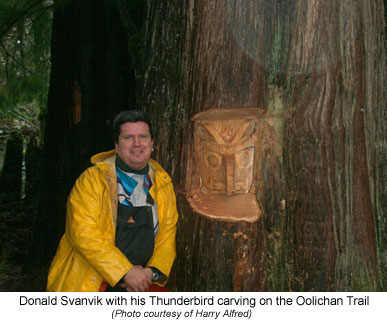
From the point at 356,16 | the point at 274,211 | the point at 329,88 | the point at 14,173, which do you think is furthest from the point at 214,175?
the point at 14,173

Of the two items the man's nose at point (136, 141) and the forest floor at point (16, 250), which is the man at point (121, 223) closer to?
the man's nose at point (136, 141)

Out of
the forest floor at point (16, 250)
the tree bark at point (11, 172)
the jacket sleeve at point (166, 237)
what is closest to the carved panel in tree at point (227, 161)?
the jacket sleeve at point (166, 237)

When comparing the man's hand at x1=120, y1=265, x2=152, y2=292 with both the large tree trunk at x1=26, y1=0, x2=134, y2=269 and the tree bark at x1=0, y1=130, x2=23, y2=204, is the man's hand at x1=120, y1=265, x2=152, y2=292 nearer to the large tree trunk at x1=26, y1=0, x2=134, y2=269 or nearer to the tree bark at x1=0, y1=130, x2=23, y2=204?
the large tree trunk at x1=26, y1=0, x2=134, y2=269

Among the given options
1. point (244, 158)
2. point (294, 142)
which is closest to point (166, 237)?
point (244, 158)

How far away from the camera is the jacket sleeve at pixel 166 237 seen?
8.45 ft

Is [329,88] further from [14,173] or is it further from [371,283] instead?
[14,173]

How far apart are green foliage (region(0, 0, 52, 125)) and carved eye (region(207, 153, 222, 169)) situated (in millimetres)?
4055

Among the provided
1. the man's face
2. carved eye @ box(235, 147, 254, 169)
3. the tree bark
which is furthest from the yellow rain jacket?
the tree bark

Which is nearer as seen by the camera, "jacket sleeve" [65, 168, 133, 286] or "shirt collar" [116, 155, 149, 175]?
"jacket sleeve" [65, 168, 133, 286]

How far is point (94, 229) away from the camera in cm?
239

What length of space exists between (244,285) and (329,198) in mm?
837

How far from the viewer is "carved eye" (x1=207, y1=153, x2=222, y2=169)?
9.34 ft

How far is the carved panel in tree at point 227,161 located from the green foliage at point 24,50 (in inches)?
156

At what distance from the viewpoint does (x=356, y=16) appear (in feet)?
9.14
